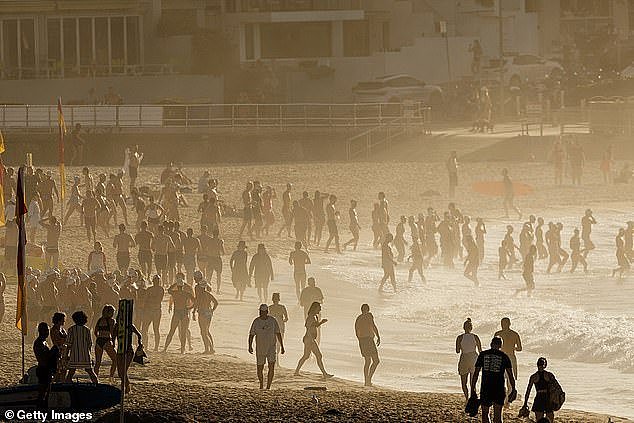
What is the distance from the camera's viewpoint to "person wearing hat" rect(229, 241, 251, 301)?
26438 millimetres

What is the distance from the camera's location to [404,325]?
26.1m

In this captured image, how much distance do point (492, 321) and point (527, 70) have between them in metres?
32.0

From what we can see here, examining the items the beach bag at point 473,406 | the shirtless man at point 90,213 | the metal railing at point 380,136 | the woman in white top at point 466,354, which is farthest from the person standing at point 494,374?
the metal railing at point 380,136

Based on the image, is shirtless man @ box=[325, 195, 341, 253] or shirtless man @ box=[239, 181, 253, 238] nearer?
shirtless man @ box=[325, 195, 341, 253]

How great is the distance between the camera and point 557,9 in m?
66.2

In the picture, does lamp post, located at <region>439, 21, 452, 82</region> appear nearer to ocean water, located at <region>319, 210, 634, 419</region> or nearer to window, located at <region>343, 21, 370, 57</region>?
window, located at <region>343, 21, 370, 57</region>

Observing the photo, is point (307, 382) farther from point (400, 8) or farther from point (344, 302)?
point (400, 8)

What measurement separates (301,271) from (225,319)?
6.01 ft

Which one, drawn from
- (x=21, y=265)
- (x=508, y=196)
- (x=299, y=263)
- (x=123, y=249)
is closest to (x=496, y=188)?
(x=508, y=196)

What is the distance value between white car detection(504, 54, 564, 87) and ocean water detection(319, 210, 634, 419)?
22.1 metres

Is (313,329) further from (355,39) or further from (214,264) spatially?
(355,39)

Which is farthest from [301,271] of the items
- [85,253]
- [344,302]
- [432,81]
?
[432,81]

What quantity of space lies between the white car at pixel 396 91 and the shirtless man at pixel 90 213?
21.4 meters

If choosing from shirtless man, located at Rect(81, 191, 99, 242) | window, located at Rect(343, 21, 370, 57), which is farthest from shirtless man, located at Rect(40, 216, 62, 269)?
window, located at Rect(343, 21, 370, 57)
